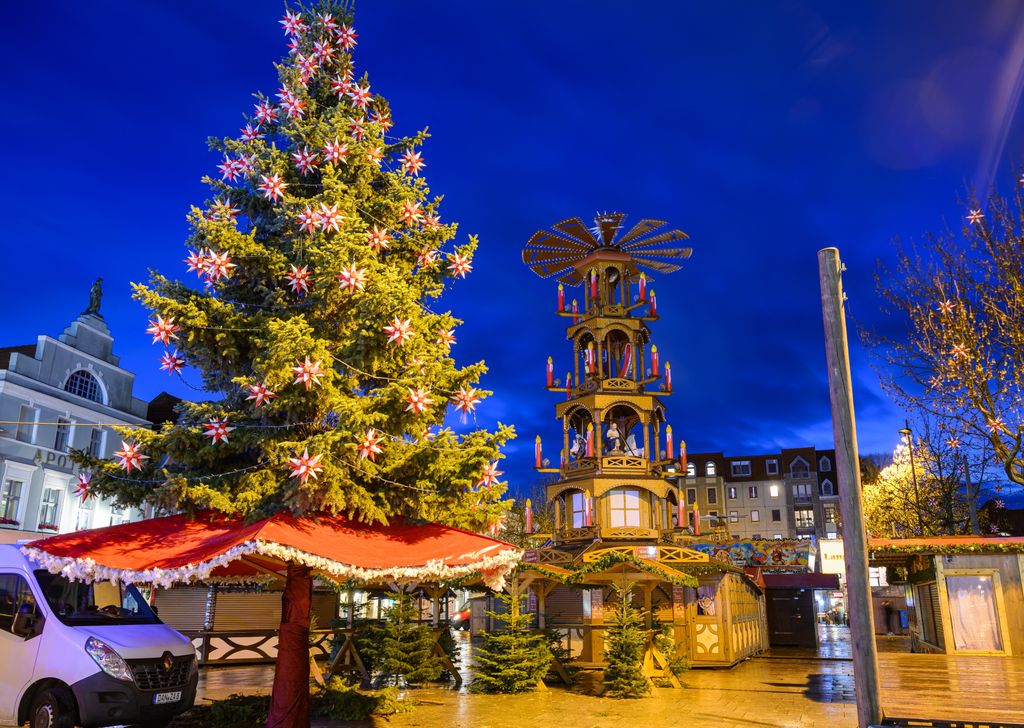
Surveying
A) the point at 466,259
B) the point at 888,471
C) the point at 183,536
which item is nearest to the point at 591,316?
the point at 466,259

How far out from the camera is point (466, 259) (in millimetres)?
12734

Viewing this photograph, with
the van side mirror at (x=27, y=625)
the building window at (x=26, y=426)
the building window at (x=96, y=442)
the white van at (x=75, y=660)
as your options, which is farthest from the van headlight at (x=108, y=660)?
the building window at (x=96, y=442)

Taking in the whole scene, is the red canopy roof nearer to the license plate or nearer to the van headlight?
the van headlight

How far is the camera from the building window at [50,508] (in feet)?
99.9

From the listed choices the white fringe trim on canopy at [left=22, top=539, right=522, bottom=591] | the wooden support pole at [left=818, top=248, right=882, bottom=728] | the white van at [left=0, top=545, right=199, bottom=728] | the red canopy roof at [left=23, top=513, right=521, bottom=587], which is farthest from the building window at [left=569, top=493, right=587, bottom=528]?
the wooden support pole at [left=818, top=248, right=882, bottom=728]

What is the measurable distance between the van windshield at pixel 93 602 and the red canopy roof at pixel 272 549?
7.08 feet

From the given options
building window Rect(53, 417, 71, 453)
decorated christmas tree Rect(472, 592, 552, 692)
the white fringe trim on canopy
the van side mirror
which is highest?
building window Rect(53, 417, 71, 453)

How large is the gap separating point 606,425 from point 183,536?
1835cm

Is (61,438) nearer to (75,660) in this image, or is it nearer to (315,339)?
(75,660)

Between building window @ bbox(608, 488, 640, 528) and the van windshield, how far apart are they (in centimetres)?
1496

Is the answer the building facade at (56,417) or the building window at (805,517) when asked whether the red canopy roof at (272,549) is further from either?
the building window at (805,517)

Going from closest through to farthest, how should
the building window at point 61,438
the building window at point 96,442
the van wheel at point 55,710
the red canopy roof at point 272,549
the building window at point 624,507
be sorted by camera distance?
the red canopy roof at point 272,549 → the van wheel at point 55,710 → the building window at point 624,507 → the building window at point 61,438 → the building window at point 96,442

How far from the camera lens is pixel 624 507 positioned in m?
24.3

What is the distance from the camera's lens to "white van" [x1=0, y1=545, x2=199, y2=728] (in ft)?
33.7
